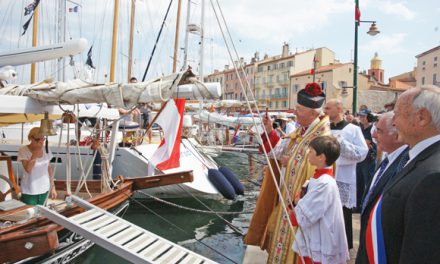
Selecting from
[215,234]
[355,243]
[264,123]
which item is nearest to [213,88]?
[264,123]

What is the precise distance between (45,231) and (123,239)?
816mm

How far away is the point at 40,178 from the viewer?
5234 mm

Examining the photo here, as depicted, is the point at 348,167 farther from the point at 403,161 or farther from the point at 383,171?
the point at 403,161

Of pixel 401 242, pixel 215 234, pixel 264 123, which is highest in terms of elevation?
pixel 264 123

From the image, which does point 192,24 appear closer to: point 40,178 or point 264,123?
point 40,178

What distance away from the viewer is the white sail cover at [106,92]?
448 centimetres

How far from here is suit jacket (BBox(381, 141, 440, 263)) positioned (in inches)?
51.2

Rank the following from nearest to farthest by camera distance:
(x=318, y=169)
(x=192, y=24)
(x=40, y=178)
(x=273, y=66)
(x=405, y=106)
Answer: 1. (x=405, y=106)
2. (x=318, y=169)
3. (x=40, y=178)
4. (x=192, y=24)
5. (x=273, y=66)

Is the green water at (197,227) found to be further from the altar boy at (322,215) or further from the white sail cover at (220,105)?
the white sail cover at (220,105)

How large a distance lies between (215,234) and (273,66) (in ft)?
205

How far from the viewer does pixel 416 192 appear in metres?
1.36

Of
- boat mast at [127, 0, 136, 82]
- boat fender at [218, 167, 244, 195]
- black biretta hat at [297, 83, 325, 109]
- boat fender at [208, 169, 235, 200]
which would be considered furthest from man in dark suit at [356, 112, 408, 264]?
boat mast at [127, 0, 136, 82]

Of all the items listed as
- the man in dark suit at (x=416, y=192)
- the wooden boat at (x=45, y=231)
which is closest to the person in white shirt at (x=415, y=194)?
the man in dark suit at (x=416, y=192)

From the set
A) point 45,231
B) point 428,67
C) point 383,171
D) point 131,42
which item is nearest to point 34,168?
point 45,231
